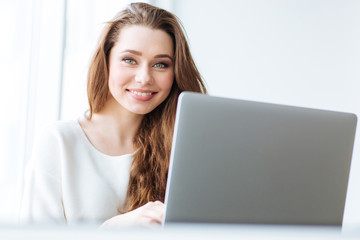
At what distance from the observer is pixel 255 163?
2.42 ft

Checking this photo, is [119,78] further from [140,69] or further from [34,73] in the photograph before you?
[34,73]

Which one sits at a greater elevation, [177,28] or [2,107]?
[177,28]

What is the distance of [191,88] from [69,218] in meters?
0.64

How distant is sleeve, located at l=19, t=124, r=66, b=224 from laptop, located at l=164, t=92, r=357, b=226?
29.6 inches

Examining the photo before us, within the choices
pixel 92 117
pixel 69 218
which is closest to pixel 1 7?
pixel 92 117

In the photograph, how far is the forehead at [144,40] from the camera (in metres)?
1.42

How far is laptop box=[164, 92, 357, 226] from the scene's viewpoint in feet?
2.28

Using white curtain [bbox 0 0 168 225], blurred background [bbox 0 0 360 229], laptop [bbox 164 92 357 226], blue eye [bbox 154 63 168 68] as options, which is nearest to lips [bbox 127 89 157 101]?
blue eye [bbox 154 63 168 68]

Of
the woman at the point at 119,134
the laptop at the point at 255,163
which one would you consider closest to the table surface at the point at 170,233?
the laptop at the point at 255,163

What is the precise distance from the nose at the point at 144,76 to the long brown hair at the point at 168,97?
4.3 inches

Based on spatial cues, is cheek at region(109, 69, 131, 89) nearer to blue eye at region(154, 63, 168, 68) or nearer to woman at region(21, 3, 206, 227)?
woman at region(21, 3, 206, 227)

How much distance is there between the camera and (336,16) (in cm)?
309

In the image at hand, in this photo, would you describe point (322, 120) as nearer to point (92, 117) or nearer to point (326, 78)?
point (92, 117)

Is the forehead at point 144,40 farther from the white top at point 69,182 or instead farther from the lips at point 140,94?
the white top at point 69,182
